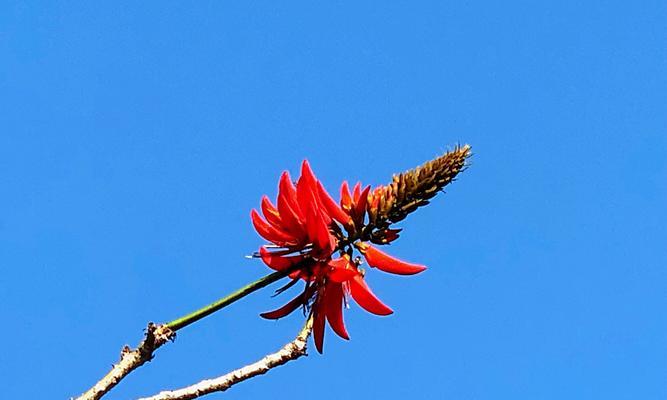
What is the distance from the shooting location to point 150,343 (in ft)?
5.55

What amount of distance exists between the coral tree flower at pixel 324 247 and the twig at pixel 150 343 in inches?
10.1

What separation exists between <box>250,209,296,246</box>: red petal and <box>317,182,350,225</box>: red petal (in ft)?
0.35

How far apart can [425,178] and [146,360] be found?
2.36 ft

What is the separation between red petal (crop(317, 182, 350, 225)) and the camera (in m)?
1.99

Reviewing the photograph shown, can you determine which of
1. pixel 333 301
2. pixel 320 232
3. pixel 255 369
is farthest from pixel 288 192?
pixel 255 369

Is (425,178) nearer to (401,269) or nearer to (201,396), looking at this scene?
(401,269)

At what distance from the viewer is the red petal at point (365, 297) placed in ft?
6.59

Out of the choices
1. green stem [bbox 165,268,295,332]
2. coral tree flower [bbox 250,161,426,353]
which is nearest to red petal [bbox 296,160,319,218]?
coral tree flower [bbox 250,161,426,353]

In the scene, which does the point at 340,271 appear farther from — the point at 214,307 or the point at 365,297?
the point at 214,307

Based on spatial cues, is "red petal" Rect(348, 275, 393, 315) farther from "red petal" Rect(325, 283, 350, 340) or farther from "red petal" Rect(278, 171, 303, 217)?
"red petal" Rect(278, 171, 303, 217)

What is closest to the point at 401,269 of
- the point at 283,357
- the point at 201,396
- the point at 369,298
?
the point at 369,298

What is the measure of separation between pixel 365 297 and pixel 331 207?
0.22m

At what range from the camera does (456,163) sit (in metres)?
1.99

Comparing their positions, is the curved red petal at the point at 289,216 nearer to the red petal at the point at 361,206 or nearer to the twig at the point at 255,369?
the red petal at the point at 361,206
